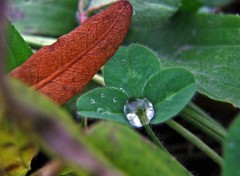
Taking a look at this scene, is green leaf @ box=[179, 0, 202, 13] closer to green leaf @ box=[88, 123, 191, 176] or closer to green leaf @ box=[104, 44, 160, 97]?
green leaf @ box=[104, 44, 160, 97]

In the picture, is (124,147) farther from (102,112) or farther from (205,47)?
(205,47)

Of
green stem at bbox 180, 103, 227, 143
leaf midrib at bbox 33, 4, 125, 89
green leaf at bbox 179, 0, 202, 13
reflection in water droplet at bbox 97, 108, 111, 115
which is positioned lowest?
green stem at bbox 180, 103, 227, 143

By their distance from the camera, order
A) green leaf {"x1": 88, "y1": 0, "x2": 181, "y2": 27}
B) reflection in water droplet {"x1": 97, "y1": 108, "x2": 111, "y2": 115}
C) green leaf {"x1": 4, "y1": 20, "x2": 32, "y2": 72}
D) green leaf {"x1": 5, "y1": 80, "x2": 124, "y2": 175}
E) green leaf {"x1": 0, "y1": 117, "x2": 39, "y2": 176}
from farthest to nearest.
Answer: green leaf {"x1": 88, "y1": 0, "x2": 181, "y2": 27}
green leaf {"x1": 4, "y1": 20, "x2": 32, "y2": 72}
reflection in water droplet {"x1": 97, "y1": 108, "x2": 111, "y2": 115}
green leaf {"x1": 0, "y1": 117, "x2": 39, "y2": 176}
green leaf {"x1": 5, "y1": 80, "x2": 124, "y2": 175}

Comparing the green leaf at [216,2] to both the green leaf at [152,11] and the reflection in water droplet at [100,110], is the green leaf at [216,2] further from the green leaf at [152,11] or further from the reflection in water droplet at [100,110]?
the reflection in water droplet at [100,110]

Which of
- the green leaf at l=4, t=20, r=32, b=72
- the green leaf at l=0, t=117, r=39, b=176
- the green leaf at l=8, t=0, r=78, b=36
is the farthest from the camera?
the green leaf at l=8, t=0, r=78, b=36

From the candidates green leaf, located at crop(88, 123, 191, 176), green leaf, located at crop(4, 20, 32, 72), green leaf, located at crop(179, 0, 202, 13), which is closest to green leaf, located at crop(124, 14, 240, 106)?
green leaf, located at crop(179, 0, 202, 13)

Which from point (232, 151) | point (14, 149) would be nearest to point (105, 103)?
point (14, 149)

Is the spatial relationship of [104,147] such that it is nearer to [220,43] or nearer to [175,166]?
[175,166]
